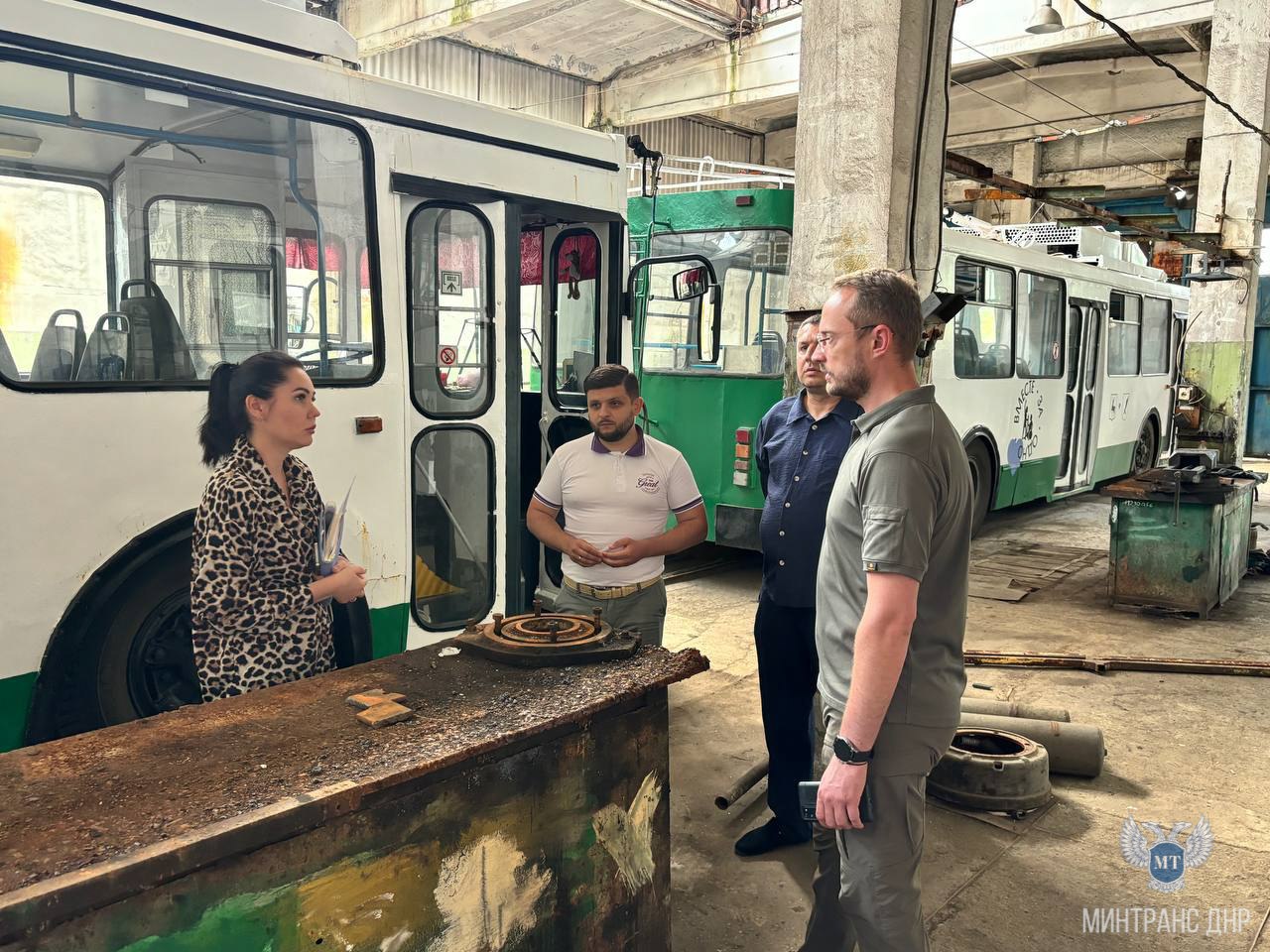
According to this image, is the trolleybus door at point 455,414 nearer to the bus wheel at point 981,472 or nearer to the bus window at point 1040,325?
the bus wheel at point 981,472

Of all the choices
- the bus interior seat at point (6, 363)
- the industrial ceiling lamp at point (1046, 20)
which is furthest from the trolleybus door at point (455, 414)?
the industrial ceiling lamp at point (1046, 20)

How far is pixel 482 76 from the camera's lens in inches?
641

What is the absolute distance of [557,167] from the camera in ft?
16.4

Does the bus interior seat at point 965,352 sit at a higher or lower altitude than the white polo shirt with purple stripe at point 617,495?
higher

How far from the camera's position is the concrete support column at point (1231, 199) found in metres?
11.5

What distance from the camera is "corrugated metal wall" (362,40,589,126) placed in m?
15.4

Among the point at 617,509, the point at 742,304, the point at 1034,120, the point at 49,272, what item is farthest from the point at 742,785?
the point at 1034,120

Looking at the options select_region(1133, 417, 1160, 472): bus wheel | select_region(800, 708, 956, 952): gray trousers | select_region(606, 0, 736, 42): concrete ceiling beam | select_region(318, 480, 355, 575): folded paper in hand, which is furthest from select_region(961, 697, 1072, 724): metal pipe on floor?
select_region(606, 0, 736, 42): concrete ceiling beam

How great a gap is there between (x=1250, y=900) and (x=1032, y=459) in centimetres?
773

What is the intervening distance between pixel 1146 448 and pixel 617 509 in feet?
42.2

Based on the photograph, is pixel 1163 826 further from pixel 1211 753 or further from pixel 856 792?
pixel 856 792

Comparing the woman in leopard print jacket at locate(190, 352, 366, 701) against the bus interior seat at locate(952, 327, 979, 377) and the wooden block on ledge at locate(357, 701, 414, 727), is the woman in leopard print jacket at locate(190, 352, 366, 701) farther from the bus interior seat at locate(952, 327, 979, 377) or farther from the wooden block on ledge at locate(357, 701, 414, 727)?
the bus interior seat at locate(952, 327, 979, 377)

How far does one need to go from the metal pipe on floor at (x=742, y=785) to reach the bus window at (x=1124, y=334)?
989 centimetres

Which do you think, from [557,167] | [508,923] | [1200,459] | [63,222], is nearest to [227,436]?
[63,222]
